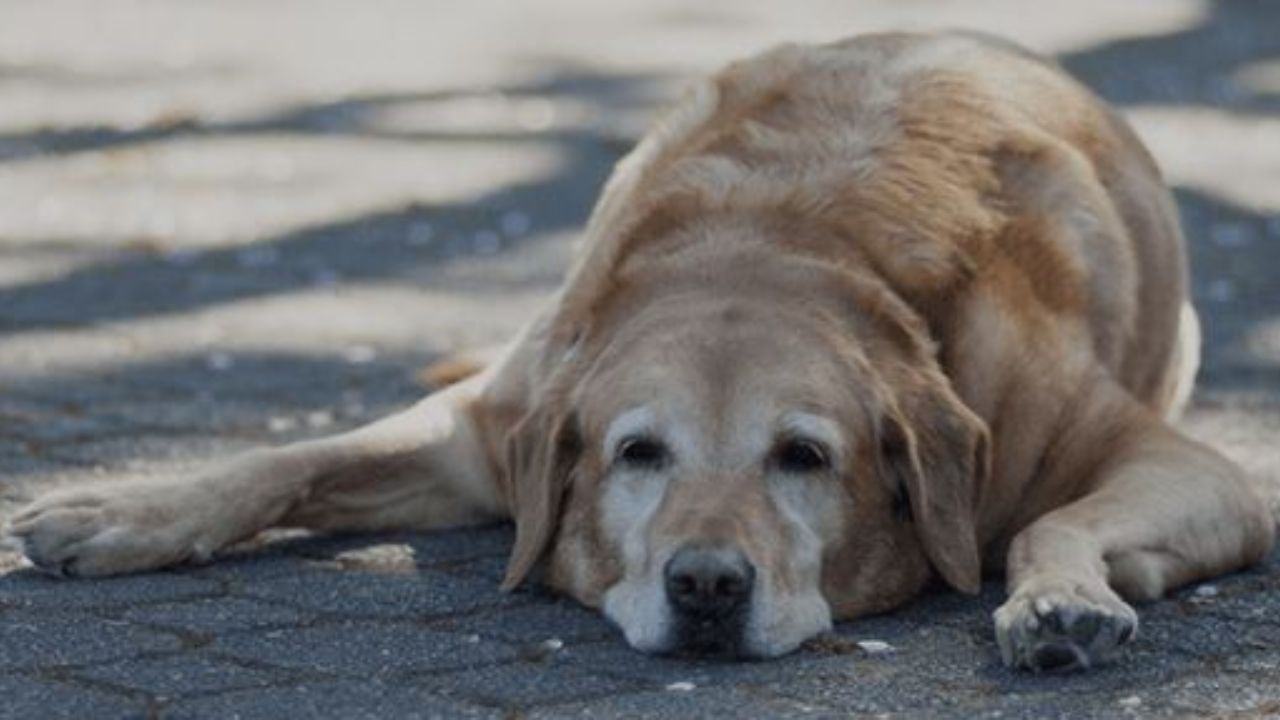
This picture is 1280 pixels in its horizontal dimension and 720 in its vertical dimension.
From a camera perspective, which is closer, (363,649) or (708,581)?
(708,581)

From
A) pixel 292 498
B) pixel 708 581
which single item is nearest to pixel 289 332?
pixel 292 498

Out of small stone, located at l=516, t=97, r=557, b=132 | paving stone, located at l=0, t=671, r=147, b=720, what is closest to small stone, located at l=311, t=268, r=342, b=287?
small stone, located at l=516, t=97, r=557, b=132

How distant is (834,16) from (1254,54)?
179 cm

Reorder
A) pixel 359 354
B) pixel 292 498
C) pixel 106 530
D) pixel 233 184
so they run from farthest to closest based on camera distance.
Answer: pixel 233 184, pixel 359 354, pixel 292 498, pixel 106 530

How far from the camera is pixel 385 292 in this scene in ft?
27.2

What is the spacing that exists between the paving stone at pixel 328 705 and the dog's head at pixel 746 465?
44cm

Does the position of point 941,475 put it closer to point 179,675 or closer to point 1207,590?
point 1207,590

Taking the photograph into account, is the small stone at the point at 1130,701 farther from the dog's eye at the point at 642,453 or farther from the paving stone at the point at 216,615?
the paving stone at the point at 216,615

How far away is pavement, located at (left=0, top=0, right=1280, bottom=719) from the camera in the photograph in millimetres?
4621

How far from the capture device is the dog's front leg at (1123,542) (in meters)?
4.64

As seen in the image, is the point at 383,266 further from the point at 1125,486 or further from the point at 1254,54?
the point at 1254,54

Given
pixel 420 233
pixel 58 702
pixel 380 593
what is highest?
pixel 58 702

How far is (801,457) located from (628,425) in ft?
0.89

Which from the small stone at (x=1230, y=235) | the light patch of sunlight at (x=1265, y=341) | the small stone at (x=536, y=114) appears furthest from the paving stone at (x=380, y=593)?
the small stone at (x=536, y=114)
